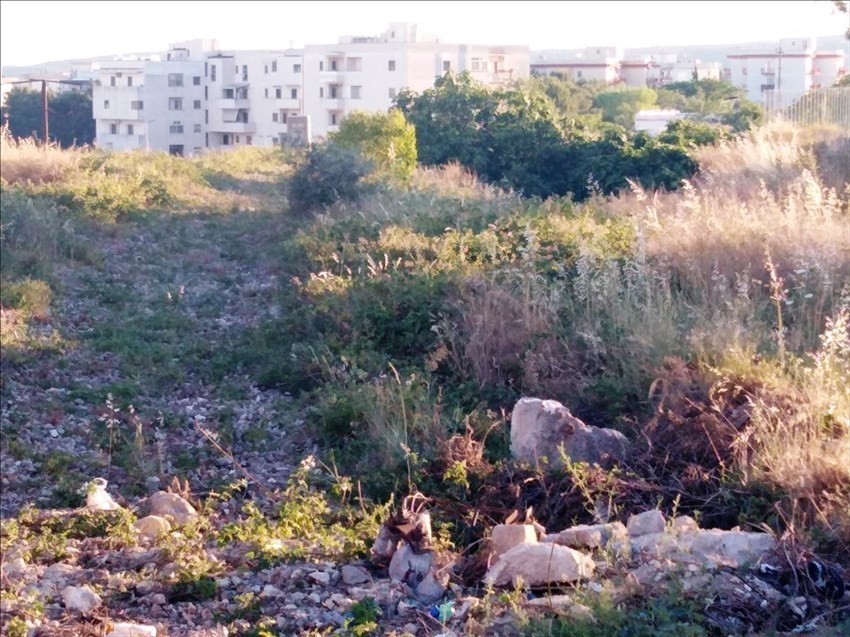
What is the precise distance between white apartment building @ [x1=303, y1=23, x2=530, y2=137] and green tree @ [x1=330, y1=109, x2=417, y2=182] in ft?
78.1

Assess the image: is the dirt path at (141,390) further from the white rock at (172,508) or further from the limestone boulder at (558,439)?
the limestone boulder at (558,439)

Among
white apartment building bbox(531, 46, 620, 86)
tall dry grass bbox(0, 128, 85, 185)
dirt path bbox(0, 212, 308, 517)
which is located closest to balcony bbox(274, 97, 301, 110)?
white apartment building bbox(531, 46, 620, 86)

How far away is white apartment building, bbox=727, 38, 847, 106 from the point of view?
1670 inches

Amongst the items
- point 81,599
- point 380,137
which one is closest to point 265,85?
point 380,137

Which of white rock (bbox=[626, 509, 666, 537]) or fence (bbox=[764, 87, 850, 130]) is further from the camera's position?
fence (bbox=[764, 87, 850, 130])

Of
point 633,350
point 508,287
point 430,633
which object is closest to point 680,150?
point 508,287

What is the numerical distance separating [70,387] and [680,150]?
1514 cm

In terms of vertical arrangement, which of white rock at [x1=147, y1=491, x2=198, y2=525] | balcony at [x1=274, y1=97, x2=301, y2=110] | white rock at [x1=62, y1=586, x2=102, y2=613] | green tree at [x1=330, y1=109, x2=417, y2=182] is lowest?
white rock at [x1=147, y1=491, x2=198, y2=525]

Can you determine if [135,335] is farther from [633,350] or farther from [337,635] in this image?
[337,635]

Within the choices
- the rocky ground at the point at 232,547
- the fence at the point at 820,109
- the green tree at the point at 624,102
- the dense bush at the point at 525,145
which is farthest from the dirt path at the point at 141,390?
the green tree at the point at 624,102

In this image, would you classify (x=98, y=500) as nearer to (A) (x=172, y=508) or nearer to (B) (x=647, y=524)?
(A) (x=172, y=508)

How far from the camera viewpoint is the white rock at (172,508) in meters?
4.96

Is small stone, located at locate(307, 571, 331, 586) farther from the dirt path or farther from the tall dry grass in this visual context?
the tall dry grass

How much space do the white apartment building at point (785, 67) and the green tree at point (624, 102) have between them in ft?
12.9
